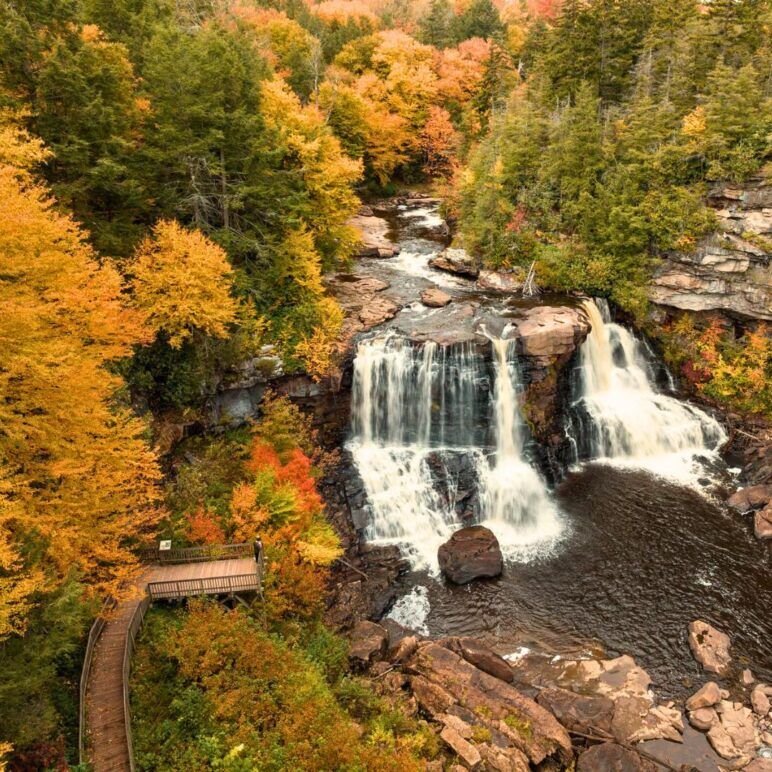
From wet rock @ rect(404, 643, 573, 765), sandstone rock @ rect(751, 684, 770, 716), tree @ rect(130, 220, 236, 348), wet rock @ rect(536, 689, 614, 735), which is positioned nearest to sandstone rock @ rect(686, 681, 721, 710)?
sandstone rock @ rect(751, 684, 770, 716)

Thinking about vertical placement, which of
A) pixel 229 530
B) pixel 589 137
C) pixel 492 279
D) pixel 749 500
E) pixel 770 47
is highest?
pixel 770 47

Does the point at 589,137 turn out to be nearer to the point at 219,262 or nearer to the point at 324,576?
the point at 219,262

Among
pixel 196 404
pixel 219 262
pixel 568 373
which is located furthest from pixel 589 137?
pixel 196 404

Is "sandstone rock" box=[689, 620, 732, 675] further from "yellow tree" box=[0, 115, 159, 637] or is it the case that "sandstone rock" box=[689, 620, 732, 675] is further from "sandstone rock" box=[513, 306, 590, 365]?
"yellow tree" box=[0, 115, 159, 637]

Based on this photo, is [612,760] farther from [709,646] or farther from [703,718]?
[709,646]

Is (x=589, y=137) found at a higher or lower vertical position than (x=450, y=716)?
higher

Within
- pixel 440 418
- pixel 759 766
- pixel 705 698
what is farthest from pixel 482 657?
pixel 440 418
